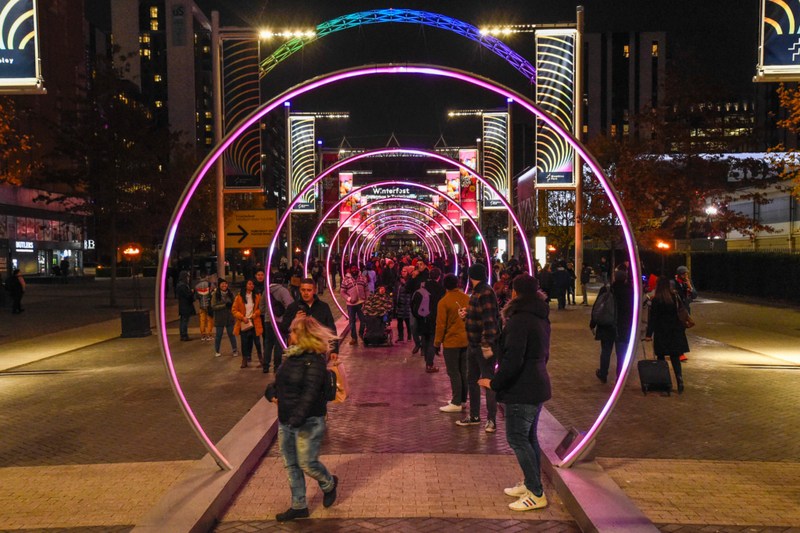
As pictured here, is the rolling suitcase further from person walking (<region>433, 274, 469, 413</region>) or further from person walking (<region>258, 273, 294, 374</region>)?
person walking (<region>258, 273, 294, 374</region>)

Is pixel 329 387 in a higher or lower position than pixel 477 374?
higher

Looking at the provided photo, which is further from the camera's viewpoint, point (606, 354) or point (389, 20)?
point (389, 20)

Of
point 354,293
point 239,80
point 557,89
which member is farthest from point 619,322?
point 239,80

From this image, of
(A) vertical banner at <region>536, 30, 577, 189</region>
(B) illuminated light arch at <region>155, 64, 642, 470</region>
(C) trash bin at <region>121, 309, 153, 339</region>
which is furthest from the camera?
(A) vertical banner at <region>536, 30, 577, 189</region>

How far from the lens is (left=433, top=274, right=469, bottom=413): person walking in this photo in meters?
9.25

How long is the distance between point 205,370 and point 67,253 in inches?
2299

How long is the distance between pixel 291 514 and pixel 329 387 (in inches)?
42.1

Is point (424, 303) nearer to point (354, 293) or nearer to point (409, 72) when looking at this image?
point (354, 293)

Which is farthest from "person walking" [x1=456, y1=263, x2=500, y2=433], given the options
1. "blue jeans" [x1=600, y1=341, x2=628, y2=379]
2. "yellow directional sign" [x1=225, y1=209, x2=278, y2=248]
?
"yellow directional sign" [x1=225, y1=209, x2=278, y2=248]

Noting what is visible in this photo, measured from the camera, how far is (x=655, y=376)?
10.4m

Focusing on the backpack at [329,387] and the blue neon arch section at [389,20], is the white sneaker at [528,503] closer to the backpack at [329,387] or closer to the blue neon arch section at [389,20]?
the backpack at [329,387]

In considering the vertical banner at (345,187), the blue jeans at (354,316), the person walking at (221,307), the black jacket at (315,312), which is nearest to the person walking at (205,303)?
the person walking at (221,307)

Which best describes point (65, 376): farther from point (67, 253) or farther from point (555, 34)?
point (67, 253)

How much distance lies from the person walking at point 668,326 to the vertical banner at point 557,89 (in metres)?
12.8
